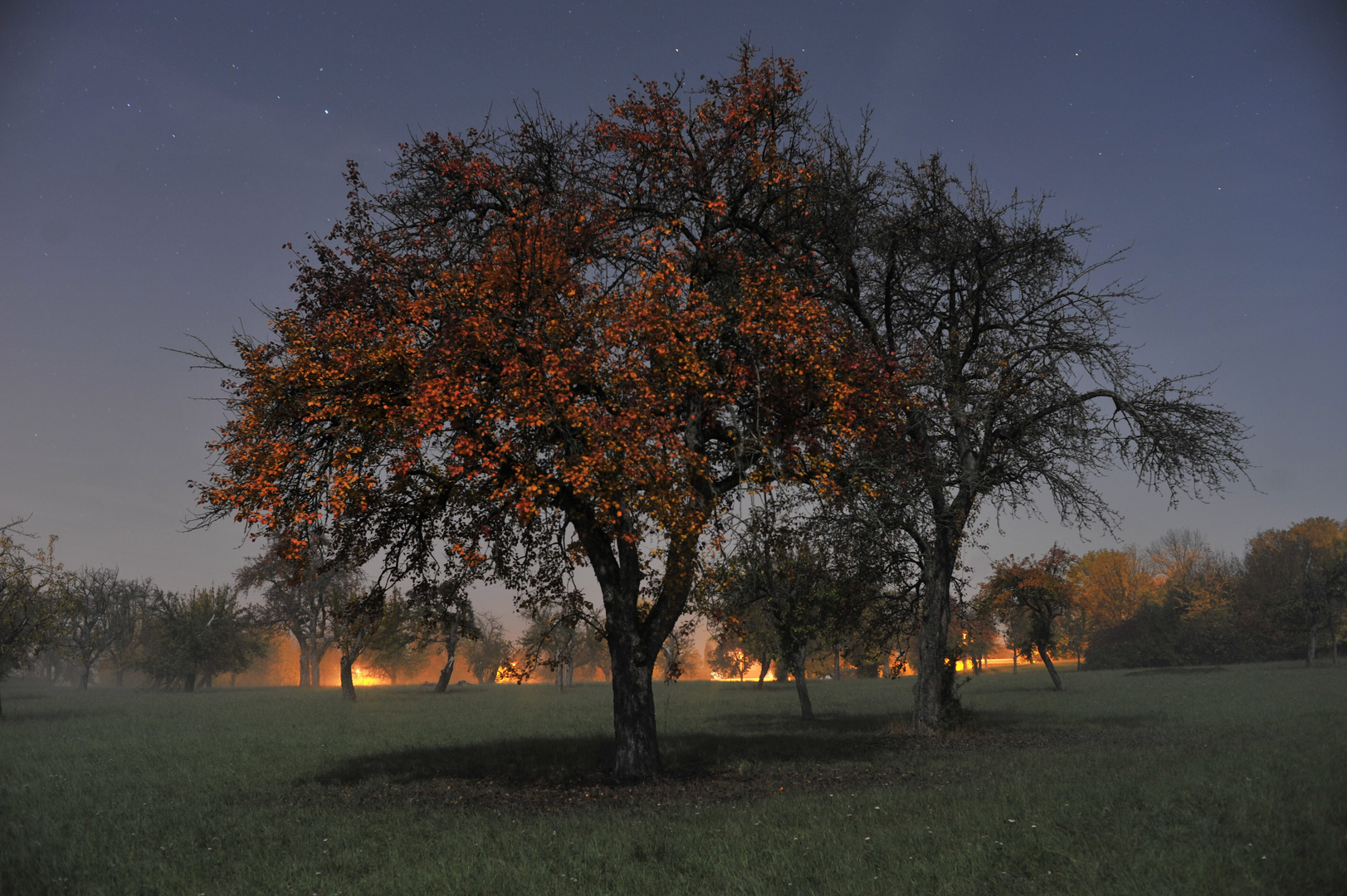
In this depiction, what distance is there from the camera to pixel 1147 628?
82.5 m

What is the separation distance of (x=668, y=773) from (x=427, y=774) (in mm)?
5568

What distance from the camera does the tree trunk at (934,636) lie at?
74.1ft

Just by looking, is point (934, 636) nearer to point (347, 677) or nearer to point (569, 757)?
point (569, 757)

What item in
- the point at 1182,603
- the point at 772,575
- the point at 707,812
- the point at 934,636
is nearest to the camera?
the point at 707,812

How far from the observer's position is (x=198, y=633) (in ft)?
229

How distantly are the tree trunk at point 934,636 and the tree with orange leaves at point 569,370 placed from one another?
9.32m

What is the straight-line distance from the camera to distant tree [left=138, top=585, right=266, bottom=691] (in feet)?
Answer: 231

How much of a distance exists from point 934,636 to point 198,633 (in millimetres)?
70358

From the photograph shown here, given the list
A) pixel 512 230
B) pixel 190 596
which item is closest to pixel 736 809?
pixel 512 230

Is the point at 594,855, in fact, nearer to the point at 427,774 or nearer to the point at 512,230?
the point at 427,774

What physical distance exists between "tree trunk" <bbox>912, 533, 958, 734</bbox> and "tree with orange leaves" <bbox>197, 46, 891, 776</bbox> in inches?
367

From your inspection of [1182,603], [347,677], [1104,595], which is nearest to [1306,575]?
[1182,603]

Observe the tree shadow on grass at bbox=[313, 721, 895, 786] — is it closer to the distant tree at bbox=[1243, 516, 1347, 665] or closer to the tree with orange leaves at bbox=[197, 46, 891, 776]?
the tree with orange leaves at bbox=[197, 46, 891, 776]

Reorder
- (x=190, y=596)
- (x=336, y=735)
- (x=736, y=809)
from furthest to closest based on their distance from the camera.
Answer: (x=190, y=596)
(x=336, y=735)
(x=736, y=809)
